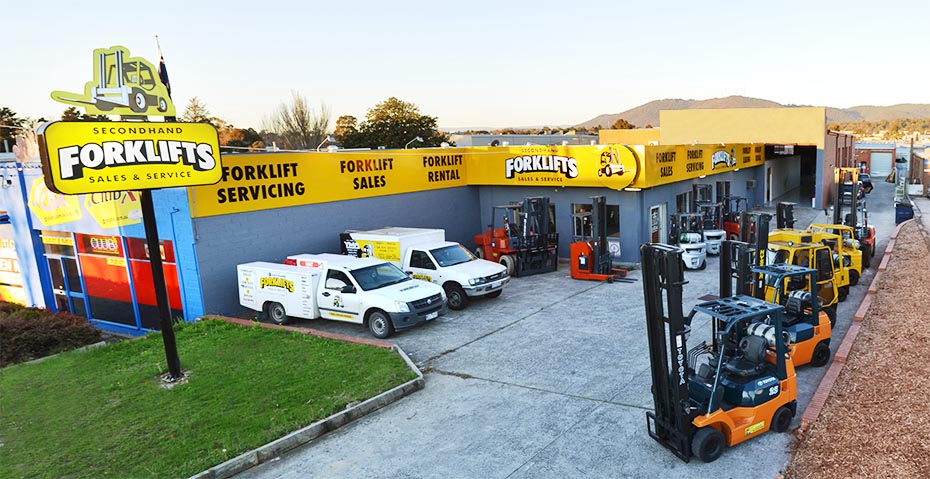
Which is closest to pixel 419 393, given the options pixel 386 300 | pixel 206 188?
pixel 386 300

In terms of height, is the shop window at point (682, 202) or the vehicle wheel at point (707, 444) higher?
the shop window at point (682, 202)

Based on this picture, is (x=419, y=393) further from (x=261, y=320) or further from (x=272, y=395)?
(x=261, y=320)

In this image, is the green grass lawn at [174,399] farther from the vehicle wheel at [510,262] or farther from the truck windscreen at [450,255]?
the vehicle wheel at [510,262]

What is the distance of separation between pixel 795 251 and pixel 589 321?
16.4ft

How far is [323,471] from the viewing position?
837 cm

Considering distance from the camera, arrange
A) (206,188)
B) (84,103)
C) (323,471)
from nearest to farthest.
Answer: (323,471) → (84,103) → (206,188)

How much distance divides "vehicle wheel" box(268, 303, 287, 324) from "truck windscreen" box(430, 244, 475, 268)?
14.5ft

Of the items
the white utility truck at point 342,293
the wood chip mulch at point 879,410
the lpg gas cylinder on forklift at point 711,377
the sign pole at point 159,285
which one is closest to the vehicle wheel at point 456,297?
the white utility truck at point 342,293

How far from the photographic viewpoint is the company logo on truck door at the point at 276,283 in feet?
51.1

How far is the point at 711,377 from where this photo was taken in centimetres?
836

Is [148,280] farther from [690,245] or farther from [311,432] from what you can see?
[690,245]

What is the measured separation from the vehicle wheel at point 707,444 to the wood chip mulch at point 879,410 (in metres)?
0.84

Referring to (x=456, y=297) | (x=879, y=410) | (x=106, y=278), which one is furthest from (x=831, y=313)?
(x=106, y=278)

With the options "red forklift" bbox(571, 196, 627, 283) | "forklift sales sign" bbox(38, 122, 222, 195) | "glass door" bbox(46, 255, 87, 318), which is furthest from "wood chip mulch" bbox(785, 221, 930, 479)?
"glass door" bbox(46, 255, 87, 318)
